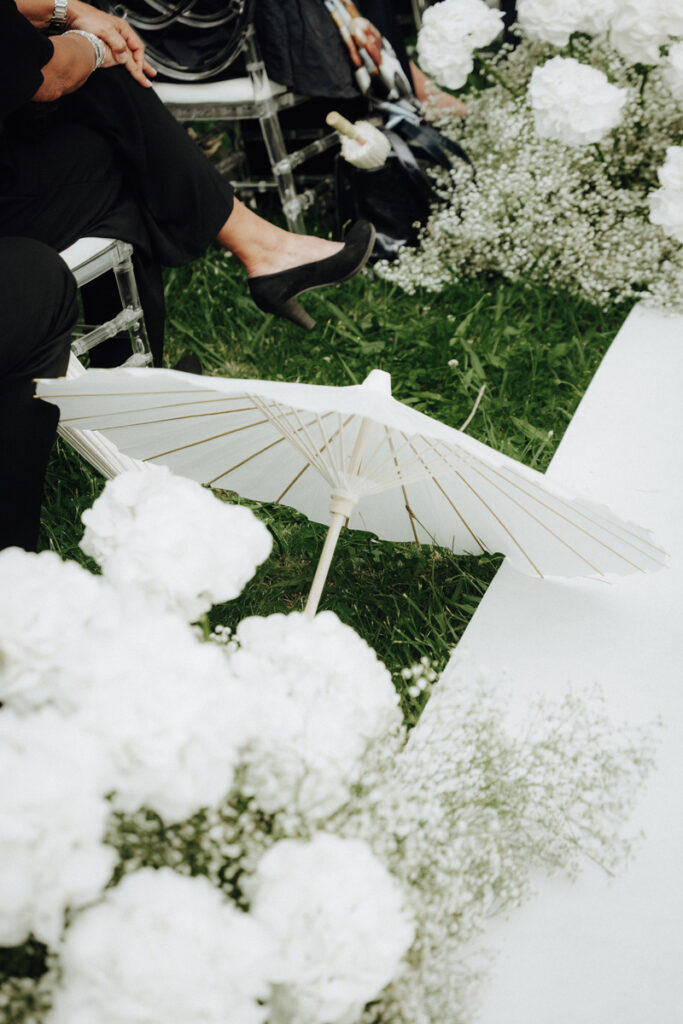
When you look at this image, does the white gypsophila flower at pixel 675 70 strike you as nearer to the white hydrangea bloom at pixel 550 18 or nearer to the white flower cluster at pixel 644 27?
the white flower cluster at pixel 644 27

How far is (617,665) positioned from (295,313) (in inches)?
55.4

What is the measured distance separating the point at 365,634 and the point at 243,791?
0.97 metres

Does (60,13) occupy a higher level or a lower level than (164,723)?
higher

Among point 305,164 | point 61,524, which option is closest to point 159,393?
point 61,524

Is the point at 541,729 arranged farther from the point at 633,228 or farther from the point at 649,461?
the point at 633,228

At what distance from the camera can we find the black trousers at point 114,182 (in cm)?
193

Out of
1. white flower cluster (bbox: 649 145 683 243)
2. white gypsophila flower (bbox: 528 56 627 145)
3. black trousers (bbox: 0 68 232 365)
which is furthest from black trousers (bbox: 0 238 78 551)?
white flower cluster (bbox: 649 145 683 243)

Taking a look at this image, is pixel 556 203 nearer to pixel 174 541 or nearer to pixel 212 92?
pixel 212 92

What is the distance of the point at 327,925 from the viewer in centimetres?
67

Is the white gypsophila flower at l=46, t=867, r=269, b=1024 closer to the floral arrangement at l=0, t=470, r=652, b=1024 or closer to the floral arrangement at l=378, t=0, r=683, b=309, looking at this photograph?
the floral arrangement at l=0, t=470, r=652, b=1024

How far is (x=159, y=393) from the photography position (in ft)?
3.99

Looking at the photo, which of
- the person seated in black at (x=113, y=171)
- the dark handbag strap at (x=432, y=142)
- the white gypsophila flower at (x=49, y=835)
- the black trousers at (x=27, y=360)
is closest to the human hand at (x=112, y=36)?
the person seated in black at (x=113, y=171)

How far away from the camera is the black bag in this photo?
2.88m

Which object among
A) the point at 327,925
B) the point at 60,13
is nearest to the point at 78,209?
the point at 60,13
